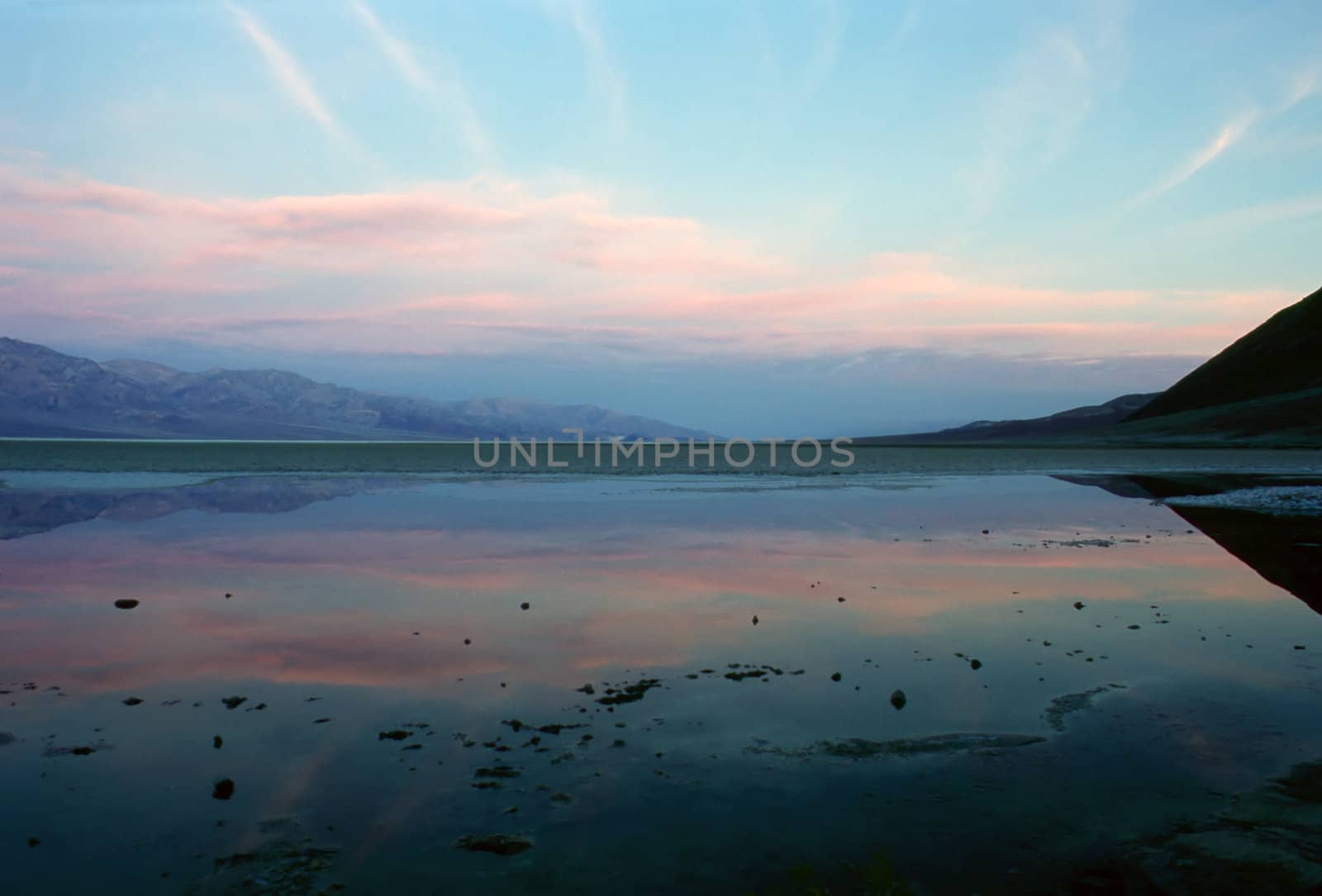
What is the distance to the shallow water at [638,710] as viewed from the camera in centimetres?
640

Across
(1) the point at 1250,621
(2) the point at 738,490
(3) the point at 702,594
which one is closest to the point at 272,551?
(3) the point at 702,594

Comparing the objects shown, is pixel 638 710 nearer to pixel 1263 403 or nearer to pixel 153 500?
pixel 153 500

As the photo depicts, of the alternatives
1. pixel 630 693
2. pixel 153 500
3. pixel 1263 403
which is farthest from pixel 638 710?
pixel 1263 403

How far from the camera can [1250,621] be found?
1384 cm

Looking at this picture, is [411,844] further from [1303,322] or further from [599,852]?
[1303,322]

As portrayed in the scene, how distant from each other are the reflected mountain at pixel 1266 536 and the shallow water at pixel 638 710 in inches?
7.6

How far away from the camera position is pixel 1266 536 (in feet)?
78.5

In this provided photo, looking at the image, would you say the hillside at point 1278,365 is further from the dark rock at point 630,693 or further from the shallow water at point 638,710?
the dark rock at point 630,693

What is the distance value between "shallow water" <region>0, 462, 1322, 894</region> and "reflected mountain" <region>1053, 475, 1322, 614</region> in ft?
0.64

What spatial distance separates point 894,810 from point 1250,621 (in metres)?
9.91

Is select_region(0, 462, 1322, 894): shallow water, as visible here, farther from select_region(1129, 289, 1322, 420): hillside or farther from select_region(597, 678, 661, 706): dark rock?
select_region(1129, 289, 1322, 420): hillside

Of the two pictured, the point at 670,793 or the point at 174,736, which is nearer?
the point at 670,793

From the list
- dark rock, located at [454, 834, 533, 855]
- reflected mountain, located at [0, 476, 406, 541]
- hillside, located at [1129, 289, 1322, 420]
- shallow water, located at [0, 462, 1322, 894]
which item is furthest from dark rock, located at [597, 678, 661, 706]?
hillside, located at [1129, 289, 1322, 420]

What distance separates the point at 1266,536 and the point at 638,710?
21634 millimetres
